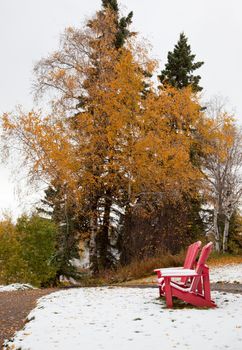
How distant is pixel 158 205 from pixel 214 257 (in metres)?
3.67

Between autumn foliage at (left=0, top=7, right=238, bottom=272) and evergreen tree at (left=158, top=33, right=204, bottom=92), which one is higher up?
evergreen tree at (left=158, top=33, right=204, bottom=92)

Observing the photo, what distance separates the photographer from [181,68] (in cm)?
2764

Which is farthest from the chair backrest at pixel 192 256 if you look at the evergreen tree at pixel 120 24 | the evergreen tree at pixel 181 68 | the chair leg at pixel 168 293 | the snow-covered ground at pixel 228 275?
the evergreen tree at pixel 181 68

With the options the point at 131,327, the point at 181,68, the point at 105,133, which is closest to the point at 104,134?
the point at 105,133

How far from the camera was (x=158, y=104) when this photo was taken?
2012 cm

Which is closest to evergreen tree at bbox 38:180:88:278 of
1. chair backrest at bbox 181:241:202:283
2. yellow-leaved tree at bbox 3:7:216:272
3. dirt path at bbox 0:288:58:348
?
yellow-leaved tree at bbox 3:7:216:272

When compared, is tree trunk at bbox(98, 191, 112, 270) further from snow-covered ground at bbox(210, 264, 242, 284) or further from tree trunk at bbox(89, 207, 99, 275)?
snow-covered ground at bbox(210, 264, 242, 284)

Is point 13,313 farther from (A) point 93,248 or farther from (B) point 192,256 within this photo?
(A) point 93,248

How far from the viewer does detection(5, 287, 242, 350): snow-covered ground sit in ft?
18.5

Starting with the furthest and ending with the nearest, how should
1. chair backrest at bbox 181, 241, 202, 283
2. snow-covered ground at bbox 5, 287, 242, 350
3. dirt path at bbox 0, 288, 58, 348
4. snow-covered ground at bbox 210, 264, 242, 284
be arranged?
snow-covered ground at bbox 210, 264, 242, 284 → chair backrest at bbox 181, 241, 202, 283 → dirt path at bbox 0, 288, 58, 348 → snow-covered ground at bbox 5, 287, 242, 350

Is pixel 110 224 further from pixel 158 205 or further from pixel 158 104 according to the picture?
pixel 158 104

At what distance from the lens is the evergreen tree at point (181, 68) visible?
2769cm

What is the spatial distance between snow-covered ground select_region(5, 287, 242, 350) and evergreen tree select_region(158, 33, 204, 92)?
67.0ft

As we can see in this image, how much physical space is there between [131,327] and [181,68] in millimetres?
23029
